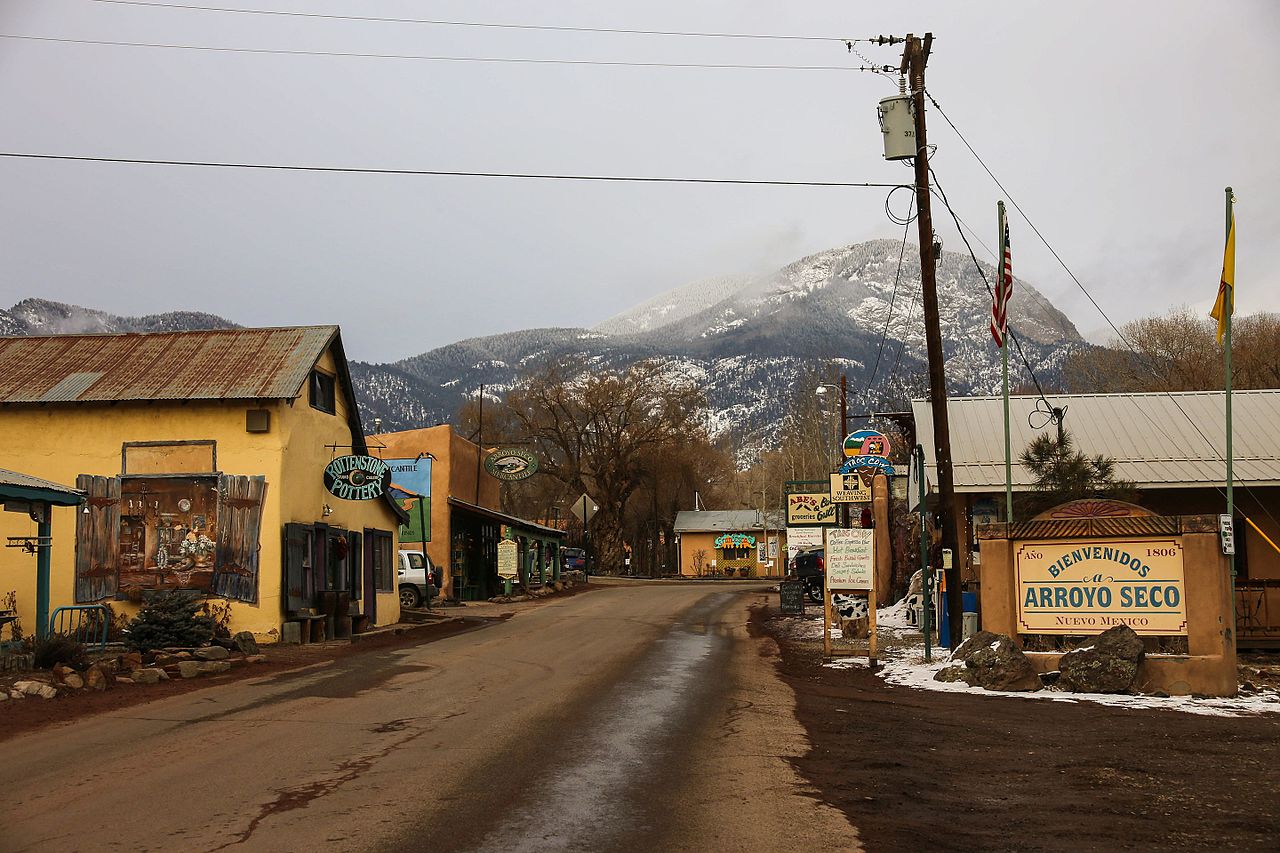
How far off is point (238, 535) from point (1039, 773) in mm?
17233

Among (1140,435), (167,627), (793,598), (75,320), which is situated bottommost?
(793,598)

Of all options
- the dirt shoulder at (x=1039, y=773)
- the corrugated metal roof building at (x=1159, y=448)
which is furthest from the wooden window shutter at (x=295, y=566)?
the corrugated metal roof building at (x=1159, y=448)

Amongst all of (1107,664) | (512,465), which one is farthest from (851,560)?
(512,465)

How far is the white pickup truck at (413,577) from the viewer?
3491 centimetres

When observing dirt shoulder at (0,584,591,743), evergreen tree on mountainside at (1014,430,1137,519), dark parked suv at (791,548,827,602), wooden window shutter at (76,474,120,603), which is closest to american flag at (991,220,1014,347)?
evergreen tree on mountainside at (1014,430,1137,519)

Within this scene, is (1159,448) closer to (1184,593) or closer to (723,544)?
(1184,593)

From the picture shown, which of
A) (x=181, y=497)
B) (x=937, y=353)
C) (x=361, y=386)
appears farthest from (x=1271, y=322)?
(x=361, y=386)

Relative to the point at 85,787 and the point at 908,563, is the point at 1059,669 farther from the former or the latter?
the point at 908,563

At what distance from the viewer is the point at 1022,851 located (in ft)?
22.0

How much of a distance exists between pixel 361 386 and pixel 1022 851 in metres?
197

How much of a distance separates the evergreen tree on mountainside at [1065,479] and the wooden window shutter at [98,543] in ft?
58.0

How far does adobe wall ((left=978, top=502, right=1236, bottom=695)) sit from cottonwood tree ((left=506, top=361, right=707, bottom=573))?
185ft

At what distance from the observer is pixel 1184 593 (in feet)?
47.5

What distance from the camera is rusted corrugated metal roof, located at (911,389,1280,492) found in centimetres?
2306
